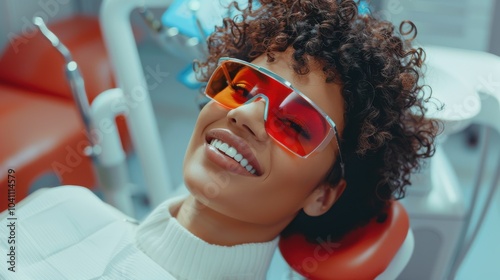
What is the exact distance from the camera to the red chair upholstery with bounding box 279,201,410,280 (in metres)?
1.08

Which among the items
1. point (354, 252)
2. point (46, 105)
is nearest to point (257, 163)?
point (354, 252)

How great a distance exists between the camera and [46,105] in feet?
6.57

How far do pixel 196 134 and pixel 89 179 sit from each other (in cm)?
99

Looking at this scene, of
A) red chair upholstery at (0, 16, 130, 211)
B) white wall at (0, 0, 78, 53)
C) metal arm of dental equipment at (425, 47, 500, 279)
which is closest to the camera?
metal arm of dental equipment at (425, 47, 500, 279)

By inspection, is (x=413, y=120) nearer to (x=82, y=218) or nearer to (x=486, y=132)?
(x=486, y=132)

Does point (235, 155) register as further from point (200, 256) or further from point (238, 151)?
point (200, 256)

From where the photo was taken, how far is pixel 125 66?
4.91 ft

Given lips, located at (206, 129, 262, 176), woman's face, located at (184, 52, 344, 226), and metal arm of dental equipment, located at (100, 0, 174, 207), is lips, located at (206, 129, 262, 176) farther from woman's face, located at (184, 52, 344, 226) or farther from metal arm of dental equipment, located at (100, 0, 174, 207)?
metal arm of dental equipment, located at (100, 0, 174, 207)

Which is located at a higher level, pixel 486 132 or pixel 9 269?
pixel 9 269

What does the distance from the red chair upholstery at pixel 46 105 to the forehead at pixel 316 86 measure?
0.86 m

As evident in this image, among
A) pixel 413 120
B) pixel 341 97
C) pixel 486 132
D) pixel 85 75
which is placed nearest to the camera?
pixel 341 97

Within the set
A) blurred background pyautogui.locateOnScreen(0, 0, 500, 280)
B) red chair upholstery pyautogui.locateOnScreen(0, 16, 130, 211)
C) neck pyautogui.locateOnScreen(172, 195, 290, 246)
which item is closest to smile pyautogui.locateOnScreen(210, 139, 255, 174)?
neck pyautogui.locateOnScreen(172, 195, 290, 246)

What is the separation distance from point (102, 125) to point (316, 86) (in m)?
0.66

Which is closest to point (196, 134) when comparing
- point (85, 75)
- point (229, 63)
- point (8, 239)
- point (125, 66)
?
point (229, 63)
